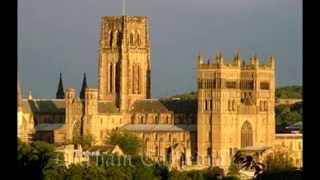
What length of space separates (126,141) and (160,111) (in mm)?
7321

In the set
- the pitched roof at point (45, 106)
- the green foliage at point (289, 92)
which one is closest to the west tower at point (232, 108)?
the pitched roof at point (45, 106)

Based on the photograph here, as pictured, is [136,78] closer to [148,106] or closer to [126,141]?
[148,106]

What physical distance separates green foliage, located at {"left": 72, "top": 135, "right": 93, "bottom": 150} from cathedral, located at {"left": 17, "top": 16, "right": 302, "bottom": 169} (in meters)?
0.98

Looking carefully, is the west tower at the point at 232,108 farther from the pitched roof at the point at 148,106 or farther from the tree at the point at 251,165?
the tree at the point at 251,165

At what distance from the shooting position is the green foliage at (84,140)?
113 metres

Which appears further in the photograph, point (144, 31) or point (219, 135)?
point (144, 31)

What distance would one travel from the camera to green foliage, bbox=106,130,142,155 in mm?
112294

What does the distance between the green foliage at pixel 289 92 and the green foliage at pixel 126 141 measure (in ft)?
212

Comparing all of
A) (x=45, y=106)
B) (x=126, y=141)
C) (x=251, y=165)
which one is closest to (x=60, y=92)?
(x=45, y=106)
